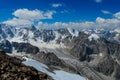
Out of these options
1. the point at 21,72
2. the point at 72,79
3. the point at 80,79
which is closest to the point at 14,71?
the point at 21,72

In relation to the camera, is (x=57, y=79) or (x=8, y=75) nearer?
(x=8, y=75)

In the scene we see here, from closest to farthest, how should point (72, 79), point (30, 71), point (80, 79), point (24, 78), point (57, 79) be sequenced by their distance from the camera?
point (24, 78)
point (30, 71)
point (57, 79)
point (72, 79)
point (80, 79)

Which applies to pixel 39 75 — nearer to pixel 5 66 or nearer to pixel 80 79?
pixel 5 66

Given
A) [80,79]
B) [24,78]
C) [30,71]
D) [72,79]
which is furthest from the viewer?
[80,79]

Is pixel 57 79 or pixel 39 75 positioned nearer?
pixel 39 75

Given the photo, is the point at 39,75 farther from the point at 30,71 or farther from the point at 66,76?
the point at 66,76

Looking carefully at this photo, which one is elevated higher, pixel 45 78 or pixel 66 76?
pixel 45 78

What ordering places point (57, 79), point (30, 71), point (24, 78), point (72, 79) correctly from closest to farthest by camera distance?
point (24, 78) → point (30, 71) → point (57, 79) → point (72, 79)

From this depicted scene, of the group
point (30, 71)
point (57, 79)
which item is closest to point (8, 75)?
point (30, 71)

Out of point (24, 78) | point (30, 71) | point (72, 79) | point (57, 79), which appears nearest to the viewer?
point (24, 78)
